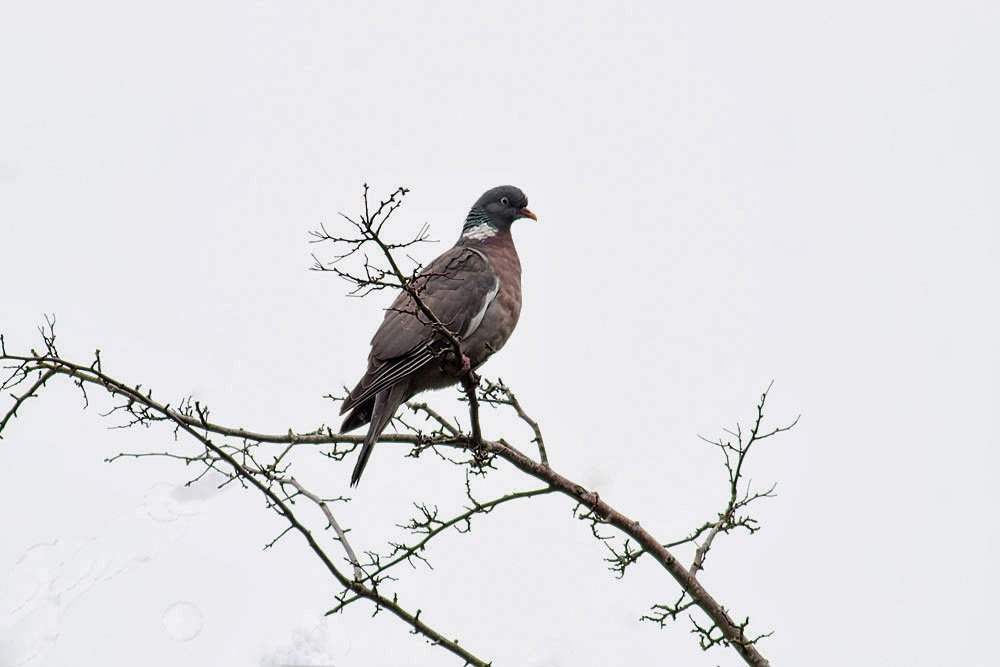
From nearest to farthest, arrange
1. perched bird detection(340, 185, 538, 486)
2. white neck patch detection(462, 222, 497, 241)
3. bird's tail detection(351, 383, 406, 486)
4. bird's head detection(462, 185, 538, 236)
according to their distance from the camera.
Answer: bird's tail detection(351, 383, 406, 486)
perched bird detection(340, 185, 538, 486)
white neck patch detection(462, 222, 497, 241)
bird's head detection(462, 185, 538, 236)

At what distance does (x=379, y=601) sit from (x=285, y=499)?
54cm

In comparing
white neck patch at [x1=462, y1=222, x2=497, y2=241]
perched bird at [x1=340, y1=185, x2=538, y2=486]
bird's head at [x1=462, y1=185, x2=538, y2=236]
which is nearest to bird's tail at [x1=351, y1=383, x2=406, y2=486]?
perched bird at [x1=340, y1=185, x2=538, y2=486]

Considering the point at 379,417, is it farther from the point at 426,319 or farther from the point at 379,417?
the point at 426,319

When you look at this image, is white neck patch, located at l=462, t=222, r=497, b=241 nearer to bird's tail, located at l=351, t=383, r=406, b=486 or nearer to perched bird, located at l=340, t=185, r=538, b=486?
perched bird, located at l=340, t=185, r=538, b=486

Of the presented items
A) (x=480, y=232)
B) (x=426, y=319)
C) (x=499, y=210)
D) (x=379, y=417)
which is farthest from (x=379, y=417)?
(x=499, y=210)

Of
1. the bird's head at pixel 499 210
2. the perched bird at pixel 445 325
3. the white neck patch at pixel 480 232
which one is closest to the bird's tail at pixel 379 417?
the perched bird at pixel 445 325

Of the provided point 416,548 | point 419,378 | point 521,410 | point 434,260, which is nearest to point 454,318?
point 419,378

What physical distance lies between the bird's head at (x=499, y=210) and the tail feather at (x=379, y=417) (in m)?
1.90

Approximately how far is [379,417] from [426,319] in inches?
27.9

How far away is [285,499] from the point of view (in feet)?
12.9

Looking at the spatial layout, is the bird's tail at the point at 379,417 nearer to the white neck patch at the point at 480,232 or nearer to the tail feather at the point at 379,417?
the tail feather at the point at 379,417

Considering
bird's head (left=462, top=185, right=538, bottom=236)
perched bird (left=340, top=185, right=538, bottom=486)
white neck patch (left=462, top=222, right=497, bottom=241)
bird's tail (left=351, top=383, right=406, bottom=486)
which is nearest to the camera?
bird's tail (left=351, top=383, right=406, bottom=486)

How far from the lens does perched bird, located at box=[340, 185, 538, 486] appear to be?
5539 millimetres

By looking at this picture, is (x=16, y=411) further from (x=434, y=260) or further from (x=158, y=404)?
(x=434, y=260)
